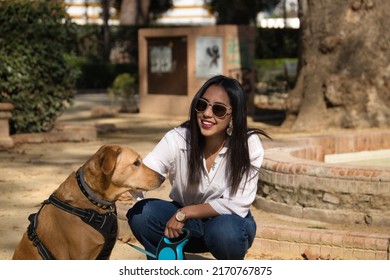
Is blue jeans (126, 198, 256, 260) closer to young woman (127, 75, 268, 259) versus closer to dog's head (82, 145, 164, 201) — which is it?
young woman (127, 75, 268, 259)

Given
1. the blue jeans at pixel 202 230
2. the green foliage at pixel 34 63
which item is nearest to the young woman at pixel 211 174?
the blue jeans at pixel 202 230

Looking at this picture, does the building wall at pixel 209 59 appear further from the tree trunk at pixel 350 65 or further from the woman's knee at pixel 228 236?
the woman's knee at pixel 228 236

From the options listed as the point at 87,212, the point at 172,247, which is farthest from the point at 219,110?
the point at 87,212

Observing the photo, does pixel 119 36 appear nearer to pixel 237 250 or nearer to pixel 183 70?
pixel 183 70

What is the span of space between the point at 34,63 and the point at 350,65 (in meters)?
5.21

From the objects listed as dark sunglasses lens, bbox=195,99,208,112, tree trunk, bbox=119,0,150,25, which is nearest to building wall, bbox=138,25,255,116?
dark sunglasses lens, bbox=195,99,208,112

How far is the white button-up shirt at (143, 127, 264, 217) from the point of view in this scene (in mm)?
5336

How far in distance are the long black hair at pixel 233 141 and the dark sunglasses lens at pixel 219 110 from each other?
0.06 m

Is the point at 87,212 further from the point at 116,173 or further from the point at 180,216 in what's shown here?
the point at 180,216

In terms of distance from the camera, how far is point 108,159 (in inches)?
204

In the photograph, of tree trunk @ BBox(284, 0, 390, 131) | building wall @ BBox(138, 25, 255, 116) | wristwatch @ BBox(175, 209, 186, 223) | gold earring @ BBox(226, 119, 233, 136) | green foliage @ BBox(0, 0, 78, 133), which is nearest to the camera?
wristwatch @ BBox(175, 209, 186, 223)

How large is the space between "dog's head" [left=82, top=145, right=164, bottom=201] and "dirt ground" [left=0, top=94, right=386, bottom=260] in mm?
751

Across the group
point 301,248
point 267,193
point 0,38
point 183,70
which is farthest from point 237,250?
point 183,70

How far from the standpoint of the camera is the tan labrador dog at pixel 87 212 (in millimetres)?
5164
